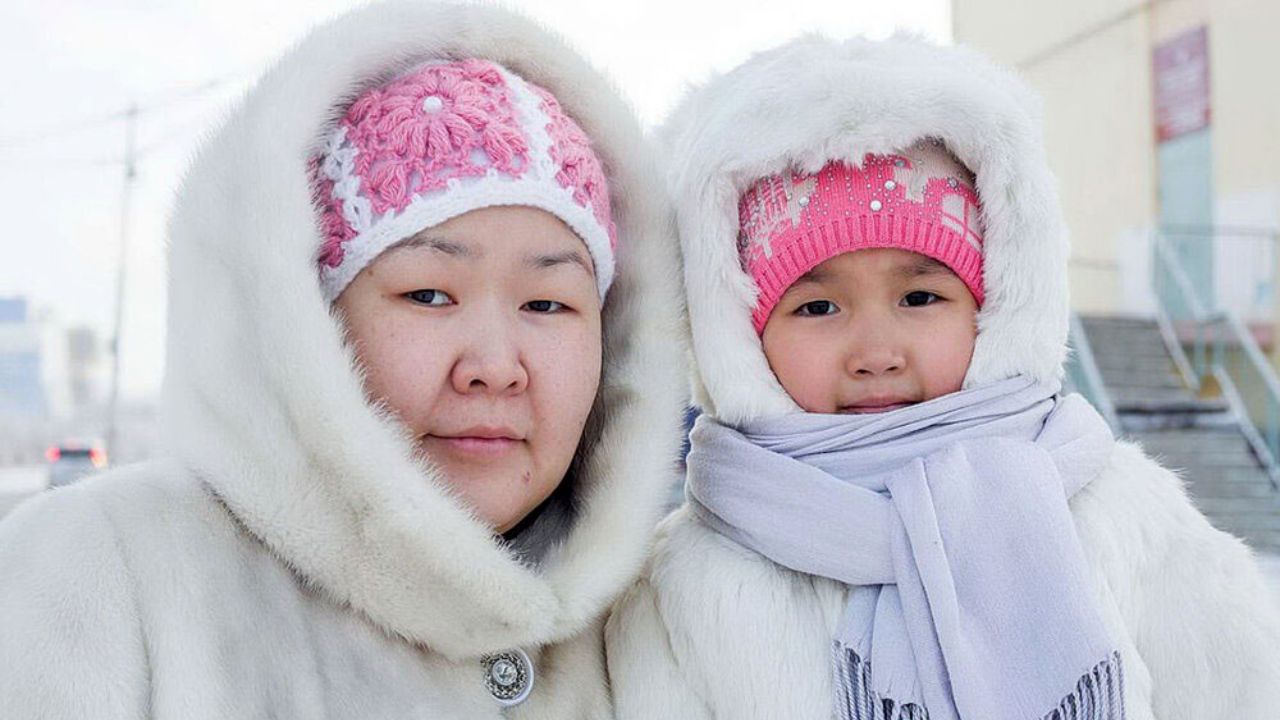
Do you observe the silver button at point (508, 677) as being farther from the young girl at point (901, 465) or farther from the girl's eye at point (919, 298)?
the girl's eye at point (919, 298)

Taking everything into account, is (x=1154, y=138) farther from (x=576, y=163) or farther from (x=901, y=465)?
(x=576, y=163)

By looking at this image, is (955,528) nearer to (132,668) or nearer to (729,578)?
(729,578)

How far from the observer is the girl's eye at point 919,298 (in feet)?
6.35

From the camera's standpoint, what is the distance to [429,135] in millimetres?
1525

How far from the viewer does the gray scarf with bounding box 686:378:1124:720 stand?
1562 mm

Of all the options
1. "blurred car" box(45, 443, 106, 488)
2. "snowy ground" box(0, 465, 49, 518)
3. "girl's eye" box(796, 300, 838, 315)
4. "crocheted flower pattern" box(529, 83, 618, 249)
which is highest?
"crocheted flower pattern" box(529, 83, 618, 249)

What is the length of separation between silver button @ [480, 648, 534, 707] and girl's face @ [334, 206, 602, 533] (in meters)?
0.20

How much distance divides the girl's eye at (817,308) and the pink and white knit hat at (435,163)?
0.48 m

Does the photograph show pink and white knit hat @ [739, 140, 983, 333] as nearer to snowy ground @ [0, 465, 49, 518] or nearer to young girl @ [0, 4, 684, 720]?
young girl @ [0, 4, 684, 720]

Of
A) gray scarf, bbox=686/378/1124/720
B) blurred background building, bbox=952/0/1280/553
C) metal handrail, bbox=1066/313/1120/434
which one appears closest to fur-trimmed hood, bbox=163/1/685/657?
gray scarf, bbox=686/378/1124/720

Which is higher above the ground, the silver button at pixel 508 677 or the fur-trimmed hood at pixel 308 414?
the fur-trimmed hood at pixel 308 414

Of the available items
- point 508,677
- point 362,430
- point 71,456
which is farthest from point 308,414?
point 71,456

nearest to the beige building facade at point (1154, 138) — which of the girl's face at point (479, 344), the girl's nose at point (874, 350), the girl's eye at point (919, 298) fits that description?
the girl's eye at point (919, 298)

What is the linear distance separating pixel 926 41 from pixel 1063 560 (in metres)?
1.02
